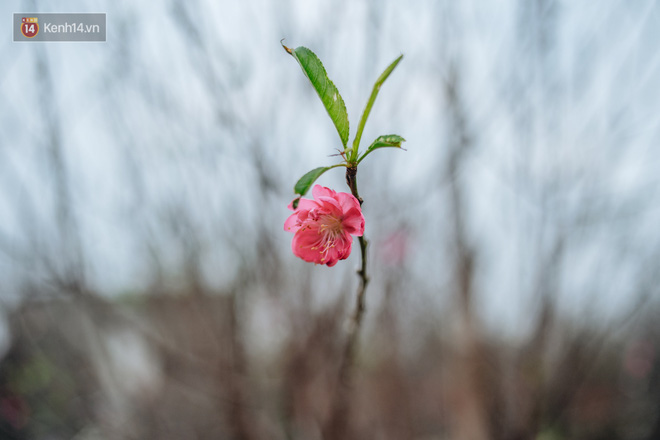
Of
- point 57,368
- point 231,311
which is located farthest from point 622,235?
point 57,368

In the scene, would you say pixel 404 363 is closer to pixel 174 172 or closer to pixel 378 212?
pixel 378 212
